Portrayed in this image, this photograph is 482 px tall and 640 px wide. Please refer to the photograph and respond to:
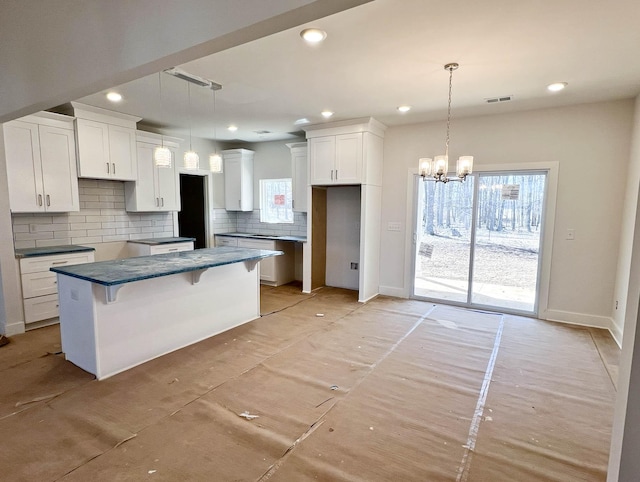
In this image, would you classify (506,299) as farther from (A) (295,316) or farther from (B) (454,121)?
(A) (295,316)

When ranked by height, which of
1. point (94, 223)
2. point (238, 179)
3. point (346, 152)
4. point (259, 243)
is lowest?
point (259, 243)

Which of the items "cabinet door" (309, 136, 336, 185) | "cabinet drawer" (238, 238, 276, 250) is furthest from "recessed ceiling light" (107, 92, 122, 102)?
"cabinet drawer" (238, 238, 276, 250)

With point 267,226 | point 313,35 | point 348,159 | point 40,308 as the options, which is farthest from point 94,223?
point 313,35

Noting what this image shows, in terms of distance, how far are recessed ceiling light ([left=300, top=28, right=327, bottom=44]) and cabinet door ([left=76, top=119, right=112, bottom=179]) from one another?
11.2 ft

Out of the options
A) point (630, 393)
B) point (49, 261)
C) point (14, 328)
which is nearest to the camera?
point (630, 393)

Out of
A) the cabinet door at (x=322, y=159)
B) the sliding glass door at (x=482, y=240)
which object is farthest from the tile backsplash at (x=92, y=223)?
the sliding glass door at (x=482, y=240)

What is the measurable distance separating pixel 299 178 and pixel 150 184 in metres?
2.35

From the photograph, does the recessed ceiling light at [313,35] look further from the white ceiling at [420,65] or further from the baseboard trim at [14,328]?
the baseboard trim at [14,328]

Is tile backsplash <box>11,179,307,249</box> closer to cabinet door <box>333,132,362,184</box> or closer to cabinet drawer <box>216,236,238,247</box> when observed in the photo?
cabinet drawer <box>216,236,238,247</box>

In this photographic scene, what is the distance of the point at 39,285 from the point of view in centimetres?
388

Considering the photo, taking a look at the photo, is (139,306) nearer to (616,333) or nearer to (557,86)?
(557,86)

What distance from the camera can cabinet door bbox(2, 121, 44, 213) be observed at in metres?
3.72

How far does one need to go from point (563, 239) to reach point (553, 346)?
4.75 feet

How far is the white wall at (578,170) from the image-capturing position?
3.92 metres
